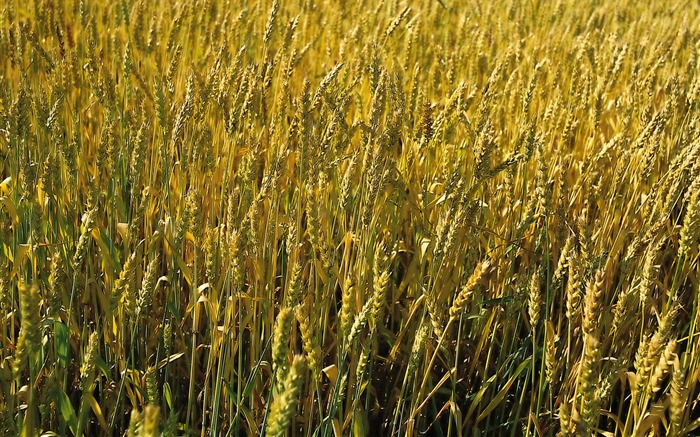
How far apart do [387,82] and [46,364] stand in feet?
2.53

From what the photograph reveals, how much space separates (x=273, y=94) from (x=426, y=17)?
1401mm

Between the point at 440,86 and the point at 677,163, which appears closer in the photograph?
the point at 677,163

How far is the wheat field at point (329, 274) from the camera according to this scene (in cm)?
96

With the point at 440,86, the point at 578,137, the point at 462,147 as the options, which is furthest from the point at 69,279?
the point at 578,137

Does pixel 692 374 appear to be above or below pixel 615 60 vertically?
below

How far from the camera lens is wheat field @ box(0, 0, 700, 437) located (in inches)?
37.9

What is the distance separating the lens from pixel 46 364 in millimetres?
1203

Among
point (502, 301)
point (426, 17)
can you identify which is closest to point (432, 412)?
point (502, 301)

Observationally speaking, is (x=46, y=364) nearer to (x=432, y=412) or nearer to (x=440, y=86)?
(x=432, y=412)

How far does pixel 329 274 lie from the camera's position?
3.81 feet

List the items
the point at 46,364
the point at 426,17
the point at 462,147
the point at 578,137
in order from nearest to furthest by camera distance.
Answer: the point at 46,364
the point at 462,147
the point at 578,137
the point at 426,17

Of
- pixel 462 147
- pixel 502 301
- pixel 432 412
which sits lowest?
pixel 432 412

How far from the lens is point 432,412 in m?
1.40

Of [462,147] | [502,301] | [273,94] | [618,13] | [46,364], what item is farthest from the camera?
[618,13]
